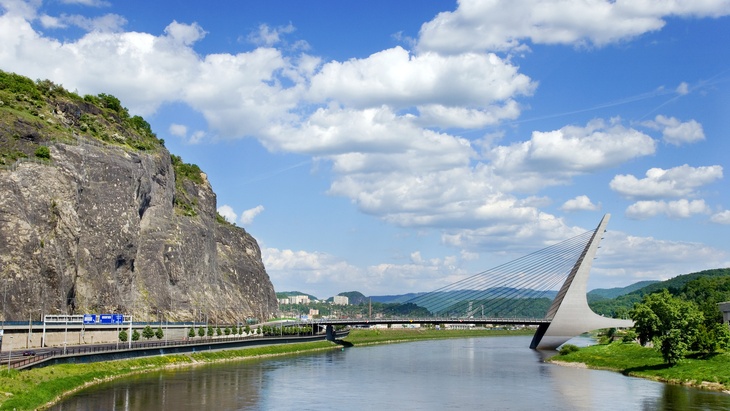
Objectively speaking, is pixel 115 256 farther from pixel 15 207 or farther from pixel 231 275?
pixel 231 275

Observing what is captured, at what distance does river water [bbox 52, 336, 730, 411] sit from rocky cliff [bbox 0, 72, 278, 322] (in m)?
17.5

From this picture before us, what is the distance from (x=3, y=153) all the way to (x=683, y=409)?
68335 mm

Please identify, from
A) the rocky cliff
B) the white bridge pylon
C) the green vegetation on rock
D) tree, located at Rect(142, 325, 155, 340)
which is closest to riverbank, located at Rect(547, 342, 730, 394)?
the white bridge pylon

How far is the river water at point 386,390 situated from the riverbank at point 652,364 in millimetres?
1736

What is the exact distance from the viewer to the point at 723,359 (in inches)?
2341

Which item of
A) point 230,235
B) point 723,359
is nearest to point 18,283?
point 723,359

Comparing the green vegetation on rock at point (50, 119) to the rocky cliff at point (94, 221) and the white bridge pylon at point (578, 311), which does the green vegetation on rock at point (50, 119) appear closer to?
the rocky cliff at point (94, 221)

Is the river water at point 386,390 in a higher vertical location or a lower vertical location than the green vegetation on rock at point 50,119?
lower

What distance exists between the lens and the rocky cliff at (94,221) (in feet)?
227

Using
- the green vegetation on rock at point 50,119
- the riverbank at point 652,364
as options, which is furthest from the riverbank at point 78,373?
the riverbank at point 652,364

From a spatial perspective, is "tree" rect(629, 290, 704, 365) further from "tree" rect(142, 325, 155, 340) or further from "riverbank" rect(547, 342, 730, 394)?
"tree" rect(142, 325, 155, 340)

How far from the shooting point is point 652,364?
67.5 meters

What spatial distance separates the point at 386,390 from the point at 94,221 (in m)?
46.5

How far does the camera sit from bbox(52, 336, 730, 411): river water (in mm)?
45250
